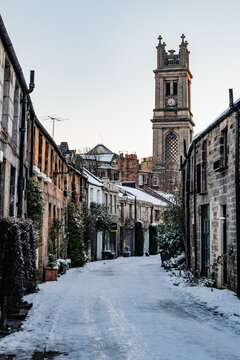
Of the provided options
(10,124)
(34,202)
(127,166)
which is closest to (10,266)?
(10,124)

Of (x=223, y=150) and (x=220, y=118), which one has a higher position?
(x=220, y=118)

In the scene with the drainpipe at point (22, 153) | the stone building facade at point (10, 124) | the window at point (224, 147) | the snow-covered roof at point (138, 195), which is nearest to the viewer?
the stone building facade at point (10, 124)

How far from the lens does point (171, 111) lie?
84.0 meters

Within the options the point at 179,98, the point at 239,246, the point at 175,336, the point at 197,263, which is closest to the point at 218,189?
the point at 239,246

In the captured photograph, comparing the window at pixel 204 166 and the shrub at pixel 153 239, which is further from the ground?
the window at pixel 204 166

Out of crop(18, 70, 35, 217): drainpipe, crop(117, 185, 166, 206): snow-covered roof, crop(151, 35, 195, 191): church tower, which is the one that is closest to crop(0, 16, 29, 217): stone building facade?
crop(18, 70, 35, 217): drainpipe

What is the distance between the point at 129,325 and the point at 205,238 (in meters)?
9.02

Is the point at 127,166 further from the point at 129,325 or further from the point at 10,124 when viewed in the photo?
the point at 129,325

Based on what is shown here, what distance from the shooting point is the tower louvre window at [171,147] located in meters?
82.8

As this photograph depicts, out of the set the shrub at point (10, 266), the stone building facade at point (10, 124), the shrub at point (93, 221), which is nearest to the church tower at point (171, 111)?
the shrub at point (93, 221)

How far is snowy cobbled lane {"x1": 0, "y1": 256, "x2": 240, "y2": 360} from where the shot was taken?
24.7ft

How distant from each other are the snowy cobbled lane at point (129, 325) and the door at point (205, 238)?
214 centimetres

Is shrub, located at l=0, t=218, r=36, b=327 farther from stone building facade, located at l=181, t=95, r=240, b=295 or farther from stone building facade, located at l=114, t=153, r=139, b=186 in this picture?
stone building facade, located at l=114, t=153, r=139, b=186

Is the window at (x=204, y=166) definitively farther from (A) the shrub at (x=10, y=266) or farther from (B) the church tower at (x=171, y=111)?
(B) the church tower at (x=171, y=111)
